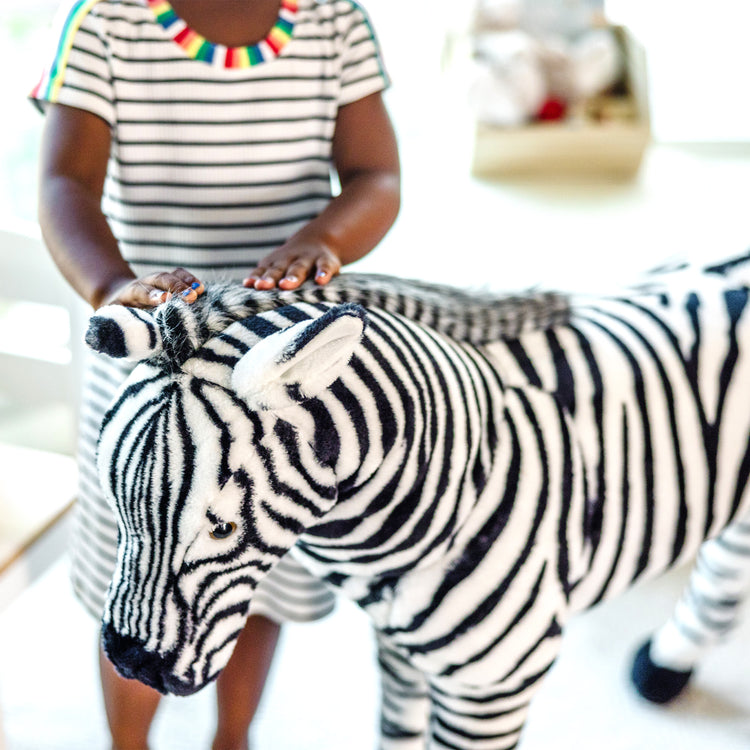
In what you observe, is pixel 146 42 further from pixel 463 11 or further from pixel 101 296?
pixel 463 11

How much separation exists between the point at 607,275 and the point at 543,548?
4.14 feet

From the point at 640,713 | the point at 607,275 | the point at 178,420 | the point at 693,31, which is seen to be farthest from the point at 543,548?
the point at 693,31

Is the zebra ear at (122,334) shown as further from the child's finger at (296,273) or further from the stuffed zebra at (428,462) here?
the child's finger at (296,273)

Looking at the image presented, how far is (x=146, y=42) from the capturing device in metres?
0.64

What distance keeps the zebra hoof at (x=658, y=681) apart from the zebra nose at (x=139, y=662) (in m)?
0.72

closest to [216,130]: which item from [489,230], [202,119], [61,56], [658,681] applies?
[202,119]

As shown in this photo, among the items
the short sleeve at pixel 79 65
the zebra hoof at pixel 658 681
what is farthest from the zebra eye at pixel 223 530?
the zebra hoof at pixel 658 681

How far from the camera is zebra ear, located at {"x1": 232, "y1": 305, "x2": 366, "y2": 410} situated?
0.40m

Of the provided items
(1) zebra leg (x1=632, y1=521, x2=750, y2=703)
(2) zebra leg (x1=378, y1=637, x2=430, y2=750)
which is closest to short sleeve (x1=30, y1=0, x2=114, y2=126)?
(2) zebra leg (x1=378, y1=637, x2=430, y2=750)

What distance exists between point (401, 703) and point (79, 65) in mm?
616

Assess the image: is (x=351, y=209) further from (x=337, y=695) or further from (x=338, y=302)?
(x=337, y=695)

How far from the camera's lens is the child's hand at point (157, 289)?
48 cm

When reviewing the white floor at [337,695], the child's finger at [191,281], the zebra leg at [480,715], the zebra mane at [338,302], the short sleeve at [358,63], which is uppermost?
the short sleeve at [358,63]

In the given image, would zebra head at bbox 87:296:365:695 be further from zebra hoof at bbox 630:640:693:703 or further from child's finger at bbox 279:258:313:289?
zebra hoof at bbox 630:640:693:703
